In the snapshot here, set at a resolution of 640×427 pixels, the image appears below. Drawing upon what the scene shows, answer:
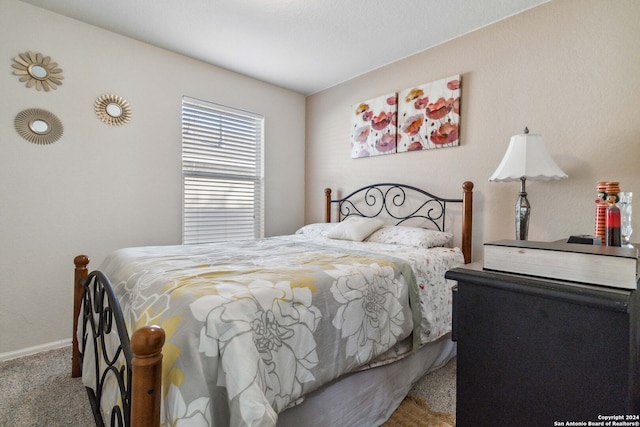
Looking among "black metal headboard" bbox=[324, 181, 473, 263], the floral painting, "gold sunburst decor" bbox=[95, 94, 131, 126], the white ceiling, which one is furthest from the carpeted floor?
the white ceiling

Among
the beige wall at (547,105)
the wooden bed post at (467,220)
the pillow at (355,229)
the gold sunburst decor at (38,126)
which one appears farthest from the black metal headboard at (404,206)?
the gold sunburst decor at (38,126)

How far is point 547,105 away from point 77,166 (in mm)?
3414

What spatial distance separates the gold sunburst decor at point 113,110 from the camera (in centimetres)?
244

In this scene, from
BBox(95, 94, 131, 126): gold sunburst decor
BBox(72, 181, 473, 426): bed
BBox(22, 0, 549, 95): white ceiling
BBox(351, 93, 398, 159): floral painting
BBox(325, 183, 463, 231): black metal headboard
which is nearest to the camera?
BBox(72, 181, 473, 426): bed

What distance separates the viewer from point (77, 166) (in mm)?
2355

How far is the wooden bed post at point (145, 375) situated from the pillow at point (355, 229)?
1.88 meters

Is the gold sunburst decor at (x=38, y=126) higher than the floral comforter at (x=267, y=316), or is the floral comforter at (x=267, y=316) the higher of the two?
the gold sunburst decor at (x=38, y=126)

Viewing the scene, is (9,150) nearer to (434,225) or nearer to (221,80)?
(221,80)

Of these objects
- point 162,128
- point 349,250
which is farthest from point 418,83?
point 162,128

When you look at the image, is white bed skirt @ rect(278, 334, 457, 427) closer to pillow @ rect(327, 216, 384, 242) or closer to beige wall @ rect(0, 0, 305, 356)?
pillow @ rect(327, 216, 384, 242)

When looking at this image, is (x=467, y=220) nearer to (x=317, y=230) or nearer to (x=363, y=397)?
(x=317, y=230)

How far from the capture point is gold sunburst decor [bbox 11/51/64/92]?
2.12m

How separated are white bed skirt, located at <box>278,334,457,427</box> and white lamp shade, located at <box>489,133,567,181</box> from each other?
3.77ft

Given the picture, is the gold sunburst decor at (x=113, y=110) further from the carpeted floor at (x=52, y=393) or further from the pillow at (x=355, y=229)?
the pillow at (x=355, y=229)
